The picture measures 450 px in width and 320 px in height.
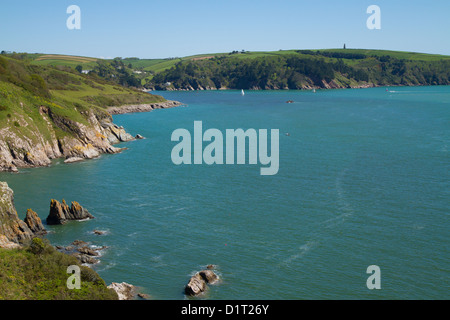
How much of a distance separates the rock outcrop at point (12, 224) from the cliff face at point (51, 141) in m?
30.6

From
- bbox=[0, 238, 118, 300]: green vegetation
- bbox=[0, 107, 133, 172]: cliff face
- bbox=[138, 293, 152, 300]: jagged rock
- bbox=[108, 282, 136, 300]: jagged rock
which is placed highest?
bbox=[0, 107, 133, 172]: cliff face

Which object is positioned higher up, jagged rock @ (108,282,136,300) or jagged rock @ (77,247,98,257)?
jagged rock @ (77,247,98,257)

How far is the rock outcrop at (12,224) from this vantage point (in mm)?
51844

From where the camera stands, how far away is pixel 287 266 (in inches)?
1880

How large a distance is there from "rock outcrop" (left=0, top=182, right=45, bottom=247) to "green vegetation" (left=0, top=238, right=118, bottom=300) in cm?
970

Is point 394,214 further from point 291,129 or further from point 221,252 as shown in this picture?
point 291,129

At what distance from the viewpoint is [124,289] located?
42.3 meters

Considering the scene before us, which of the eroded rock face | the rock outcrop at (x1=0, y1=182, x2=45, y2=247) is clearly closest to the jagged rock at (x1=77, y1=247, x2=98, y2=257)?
the rock outcrop at (x1=0, y1=182, x2=45, y2=247)

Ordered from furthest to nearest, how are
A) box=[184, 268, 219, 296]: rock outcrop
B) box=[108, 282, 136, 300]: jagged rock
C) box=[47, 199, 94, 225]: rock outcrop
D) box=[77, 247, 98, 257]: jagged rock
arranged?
1. box=[47, 199, 94, 225]: rock outcrop
2. box=[77, 247, 98, 257]: jagged rock
3. box=[184, 268, 219, 296]: rock outcrop
4. box=[108, 282, 136, 300]: jagged rock

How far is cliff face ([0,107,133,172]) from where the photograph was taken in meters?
86.1

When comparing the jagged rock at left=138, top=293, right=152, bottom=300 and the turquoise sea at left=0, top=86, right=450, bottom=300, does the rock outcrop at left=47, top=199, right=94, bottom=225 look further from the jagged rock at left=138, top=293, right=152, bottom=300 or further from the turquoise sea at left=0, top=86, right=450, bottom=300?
the jagged rock at left=138, top=293, right=152, bottom=300

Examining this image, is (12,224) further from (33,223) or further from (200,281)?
(200,281)
